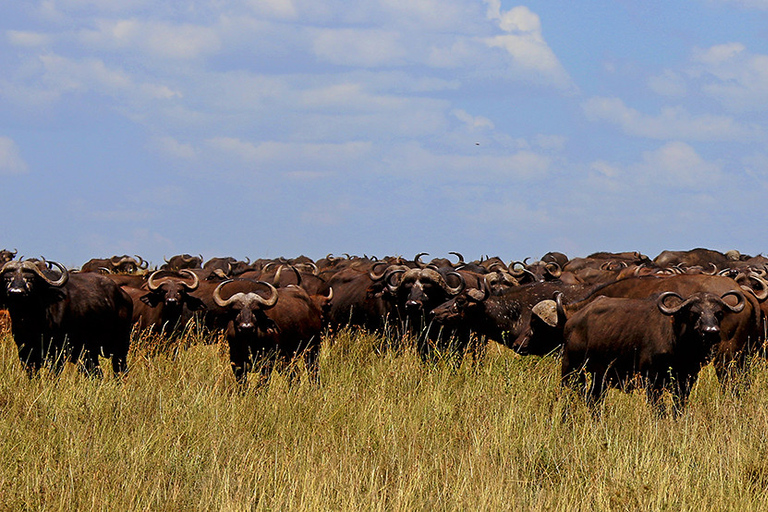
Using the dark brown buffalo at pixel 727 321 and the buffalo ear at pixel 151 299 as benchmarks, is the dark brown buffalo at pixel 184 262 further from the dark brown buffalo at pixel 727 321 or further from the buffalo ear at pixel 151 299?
the dark brown buffalo at pixel 727 321

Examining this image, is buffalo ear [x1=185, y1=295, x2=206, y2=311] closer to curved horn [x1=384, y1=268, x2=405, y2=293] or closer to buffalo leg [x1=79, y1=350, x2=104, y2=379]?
buffalo leg [x1=79, y1=350, x2=104, y2=379]

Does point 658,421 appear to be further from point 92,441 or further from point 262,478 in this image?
point 92,441

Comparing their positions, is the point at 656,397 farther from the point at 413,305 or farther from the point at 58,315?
the point at 58,315

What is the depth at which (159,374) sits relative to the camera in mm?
9938

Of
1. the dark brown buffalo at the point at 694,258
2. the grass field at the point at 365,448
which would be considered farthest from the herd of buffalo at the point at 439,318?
the dark brown buffalo at the point at 694,258

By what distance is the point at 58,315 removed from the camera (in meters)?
10.0

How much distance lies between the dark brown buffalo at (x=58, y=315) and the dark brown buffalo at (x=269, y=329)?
5.11 feet

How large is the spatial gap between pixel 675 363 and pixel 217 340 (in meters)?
6.75

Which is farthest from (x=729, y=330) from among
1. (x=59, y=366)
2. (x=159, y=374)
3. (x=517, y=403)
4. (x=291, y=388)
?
(x=59, y=366)

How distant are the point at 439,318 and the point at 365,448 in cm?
450

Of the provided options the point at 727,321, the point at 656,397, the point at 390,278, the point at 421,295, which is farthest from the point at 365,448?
the point at 390,278

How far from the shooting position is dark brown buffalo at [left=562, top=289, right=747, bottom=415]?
7711 mm

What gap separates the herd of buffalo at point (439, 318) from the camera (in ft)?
26.4

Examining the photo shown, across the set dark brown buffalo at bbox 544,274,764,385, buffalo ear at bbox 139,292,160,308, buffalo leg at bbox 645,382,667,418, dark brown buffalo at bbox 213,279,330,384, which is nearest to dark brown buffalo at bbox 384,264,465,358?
dark brown buffalo at bbox 213,279,330,384
